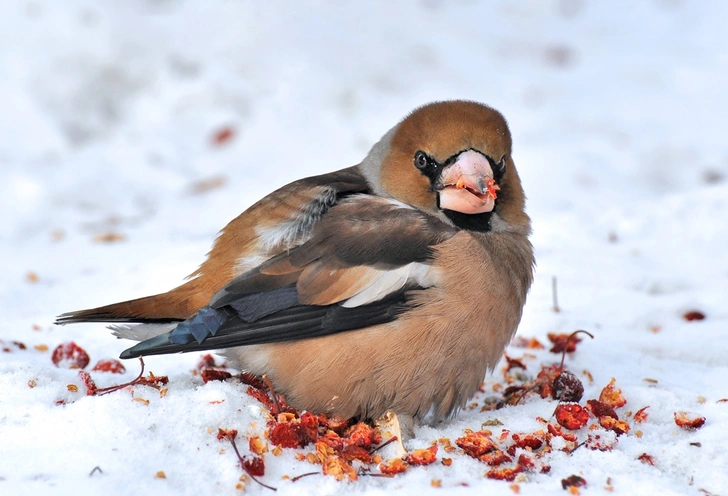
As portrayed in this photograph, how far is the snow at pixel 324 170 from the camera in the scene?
2916mm

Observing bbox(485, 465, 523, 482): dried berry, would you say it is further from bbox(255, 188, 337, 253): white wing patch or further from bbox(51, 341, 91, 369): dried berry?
bbox(51, 341, 91, 369): dried berry

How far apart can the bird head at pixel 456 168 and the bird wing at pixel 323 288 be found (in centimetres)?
22

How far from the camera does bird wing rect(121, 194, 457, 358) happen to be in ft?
10.5

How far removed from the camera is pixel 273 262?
336cm

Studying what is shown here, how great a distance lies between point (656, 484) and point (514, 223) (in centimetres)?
135

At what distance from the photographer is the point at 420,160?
12.2 ft

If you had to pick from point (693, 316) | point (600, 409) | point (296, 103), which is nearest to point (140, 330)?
point (600, 409)

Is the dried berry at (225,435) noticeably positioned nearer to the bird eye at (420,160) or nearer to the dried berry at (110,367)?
the dried berry at (110,367)

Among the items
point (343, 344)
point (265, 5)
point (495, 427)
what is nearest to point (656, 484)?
point (495, 427)

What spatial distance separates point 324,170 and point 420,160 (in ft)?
11.0

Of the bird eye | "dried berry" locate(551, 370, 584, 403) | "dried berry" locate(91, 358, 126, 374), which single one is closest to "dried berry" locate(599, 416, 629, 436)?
"dried berry" locate(551, 370, 584, 403)

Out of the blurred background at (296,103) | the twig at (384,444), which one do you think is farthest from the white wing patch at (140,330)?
the blurred background at (296,103)

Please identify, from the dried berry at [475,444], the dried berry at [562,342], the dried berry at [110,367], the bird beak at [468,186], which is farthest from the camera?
the dried berry at [562,342]

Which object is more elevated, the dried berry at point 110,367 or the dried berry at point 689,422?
the dried berry at point 110,367
